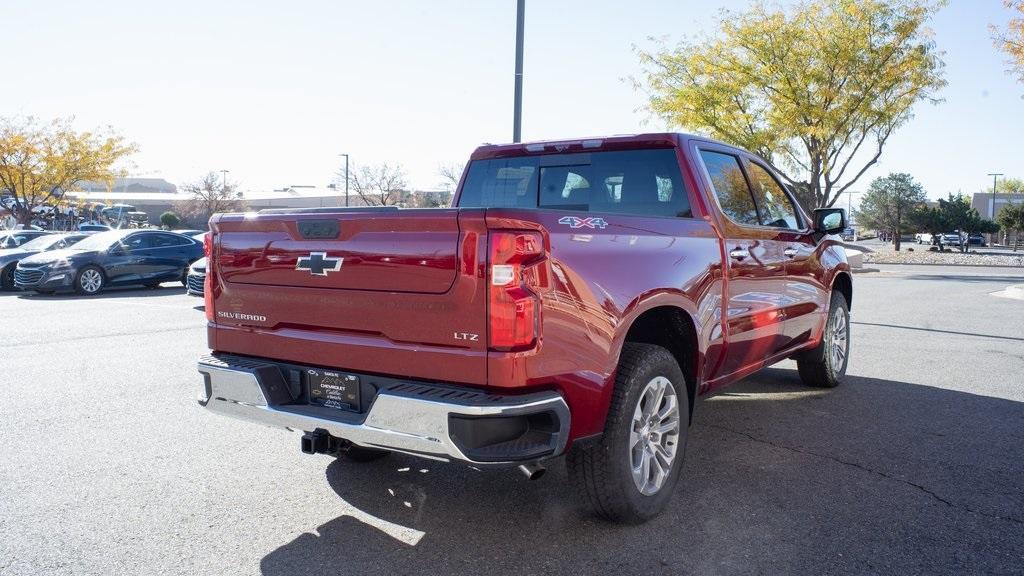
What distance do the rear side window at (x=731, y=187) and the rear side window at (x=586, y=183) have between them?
1.00 ft

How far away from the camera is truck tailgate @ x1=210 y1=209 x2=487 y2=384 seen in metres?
3.06

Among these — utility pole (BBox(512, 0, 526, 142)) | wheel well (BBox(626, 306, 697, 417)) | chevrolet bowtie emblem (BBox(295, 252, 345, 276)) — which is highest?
utility pole (BBox(512, 0, 526, 142))

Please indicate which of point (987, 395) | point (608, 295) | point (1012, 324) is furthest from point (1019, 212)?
point (608, 295)

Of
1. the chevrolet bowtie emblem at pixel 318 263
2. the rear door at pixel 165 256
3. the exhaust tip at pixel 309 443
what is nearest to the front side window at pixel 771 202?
the chevrolet bowtie emblem at pixel 318 263

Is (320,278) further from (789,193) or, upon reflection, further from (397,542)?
(789,193)

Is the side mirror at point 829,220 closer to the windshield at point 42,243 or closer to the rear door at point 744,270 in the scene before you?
the rear door at point 744,270

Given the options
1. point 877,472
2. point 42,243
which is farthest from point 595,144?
point 42,243

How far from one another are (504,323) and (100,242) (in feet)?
52.9

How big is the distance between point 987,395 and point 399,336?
5.61 m

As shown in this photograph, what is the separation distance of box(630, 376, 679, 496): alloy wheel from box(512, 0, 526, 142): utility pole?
312 inches

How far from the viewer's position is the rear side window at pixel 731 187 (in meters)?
4.72

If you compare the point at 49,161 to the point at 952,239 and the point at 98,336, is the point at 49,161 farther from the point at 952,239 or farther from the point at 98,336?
the point at 952,239

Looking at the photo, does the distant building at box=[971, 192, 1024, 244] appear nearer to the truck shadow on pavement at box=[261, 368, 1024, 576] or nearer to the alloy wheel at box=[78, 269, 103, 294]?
the alloy wheel at box=[78, 269, 103, 294]

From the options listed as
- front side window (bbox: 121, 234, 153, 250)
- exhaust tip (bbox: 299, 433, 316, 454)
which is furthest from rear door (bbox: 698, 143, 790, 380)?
front side window (bbox: 121, 234, 153, 250)
